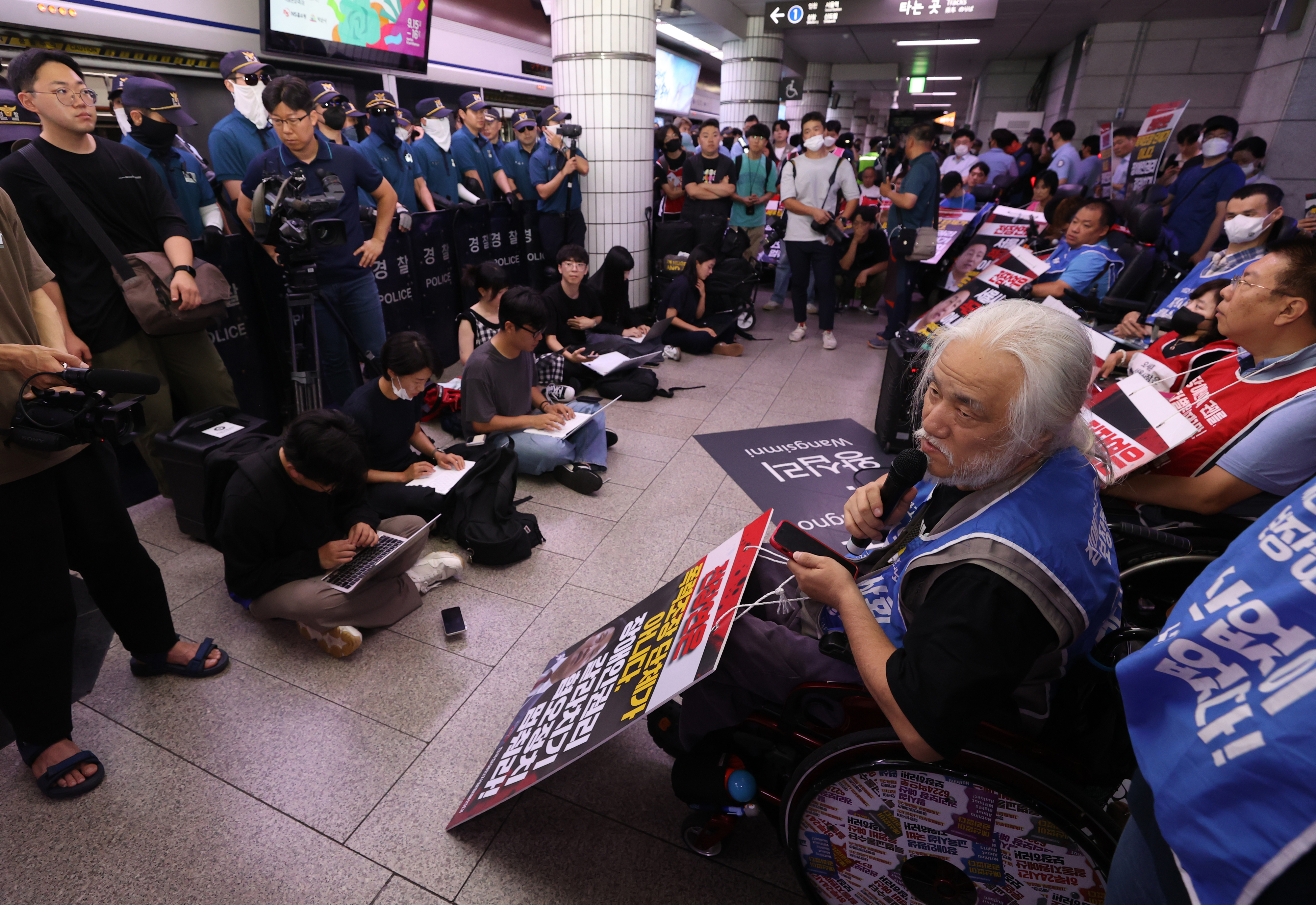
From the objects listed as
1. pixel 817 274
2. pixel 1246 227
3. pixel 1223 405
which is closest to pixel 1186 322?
pixel 1246 227

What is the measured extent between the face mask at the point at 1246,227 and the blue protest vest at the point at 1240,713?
335 cm

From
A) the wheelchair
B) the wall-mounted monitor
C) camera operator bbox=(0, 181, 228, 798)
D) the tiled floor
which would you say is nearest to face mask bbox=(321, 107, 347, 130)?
camera operator bbox=(0, 181, 228, 798)

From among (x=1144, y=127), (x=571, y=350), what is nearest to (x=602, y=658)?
(x=571, y=350)

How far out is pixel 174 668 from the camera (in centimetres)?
208

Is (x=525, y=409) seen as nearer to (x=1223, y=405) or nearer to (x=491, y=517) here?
(x=491, y=517)

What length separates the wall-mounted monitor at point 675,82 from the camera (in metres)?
12.2

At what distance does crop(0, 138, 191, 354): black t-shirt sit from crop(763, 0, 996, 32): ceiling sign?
6.67 meters

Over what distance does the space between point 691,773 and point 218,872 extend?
3.85ft

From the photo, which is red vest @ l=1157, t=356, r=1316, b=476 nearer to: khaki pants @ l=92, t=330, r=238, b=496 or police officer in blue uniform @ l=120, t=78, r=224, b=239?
khaki pants @ l=92, t=330, r=238, b=496

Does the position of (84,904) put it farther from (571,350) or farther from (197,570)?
(571,350)

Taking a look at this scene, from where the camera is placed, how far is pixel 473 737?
A: 6.27ft

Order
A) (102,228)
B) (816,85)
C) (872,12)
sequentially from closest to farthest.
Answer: (102,228) < (872,12) < (816,85)

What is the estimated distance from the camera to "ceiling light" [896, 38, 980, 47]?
11.0 meters

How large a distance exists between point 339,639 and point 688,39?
523 inches
